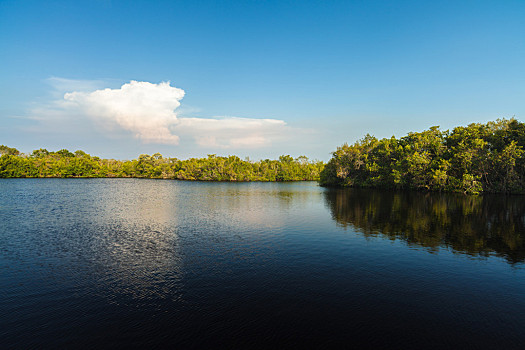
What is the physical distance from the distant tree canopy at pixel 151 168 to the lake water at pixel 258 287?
130966 millimetres

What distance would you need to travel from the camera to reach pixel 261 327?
10.8 metres

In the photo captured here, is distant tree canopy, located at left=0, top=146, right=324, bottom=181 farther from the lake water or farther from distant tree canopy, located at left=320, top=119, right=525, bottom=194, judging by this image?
the lake water

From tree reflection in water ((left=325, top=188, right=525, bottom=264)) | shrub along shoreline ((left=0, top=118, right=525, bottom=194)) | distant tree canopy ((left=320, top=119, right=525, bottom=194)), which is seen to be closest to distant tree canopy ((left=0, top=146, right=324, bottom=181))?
shrub along shoreline ((left=0, top=118, right=525, bottom=194))

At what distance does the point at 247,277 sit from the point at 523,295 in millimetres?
15485

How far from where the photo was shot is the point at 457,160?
244 feet

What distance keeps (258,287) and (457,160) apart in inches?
3310

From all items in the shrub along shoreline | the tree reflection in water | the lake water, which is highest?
the shrub along shoreline

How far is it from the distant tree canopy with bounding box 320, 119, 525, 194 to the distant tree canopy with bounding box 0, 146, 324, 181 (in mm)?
88711

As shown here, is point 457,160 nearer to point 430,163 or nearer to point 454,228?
point 430,163

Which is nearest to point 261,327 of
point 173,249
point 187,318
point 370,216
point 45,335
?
point 187,318

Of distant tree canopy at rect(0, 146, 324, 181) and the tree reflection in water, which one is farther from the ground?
distant tree canopy at rect(0, 146, 324, 181)

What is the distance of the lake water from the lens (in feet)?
33.8

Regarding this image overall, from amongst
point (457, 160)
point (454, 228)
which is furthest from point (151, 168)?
point (454, 228)

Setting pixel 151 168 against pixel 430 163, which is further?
pixel 151 168
